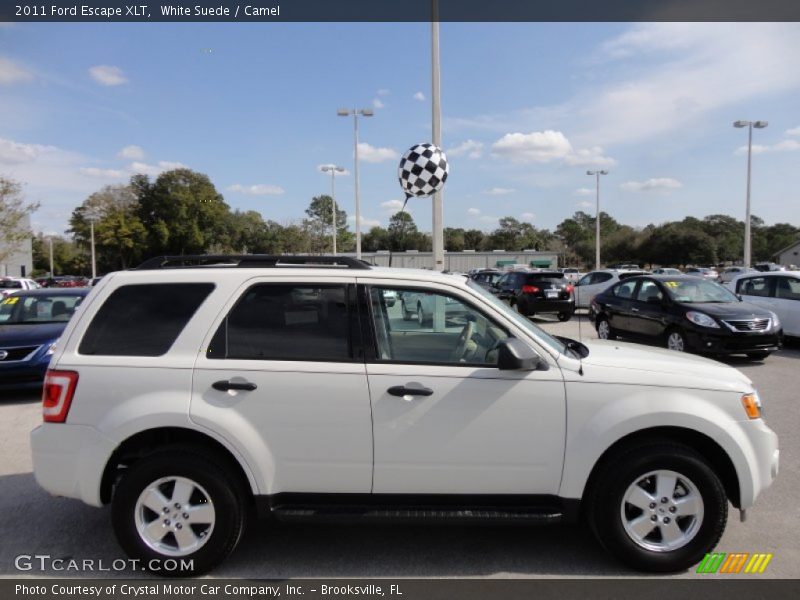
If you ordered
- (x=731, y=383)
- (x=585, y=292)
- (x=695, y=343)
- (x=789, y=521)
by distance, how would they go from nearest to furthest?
(x=731, y=383) → (x=789, y=521) → (x=695, y=343) → (x=585, y=292)

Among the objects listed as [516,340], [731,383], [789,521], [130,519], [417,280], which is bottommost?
[789,521]

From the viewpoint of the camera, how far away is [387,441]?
129 inches

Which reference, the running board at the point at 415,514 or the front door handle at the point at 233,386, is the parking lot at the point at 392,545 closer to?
the running board at the point at 415,514

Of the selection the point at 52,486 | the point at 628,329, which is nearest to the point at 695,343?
the point at 628,329

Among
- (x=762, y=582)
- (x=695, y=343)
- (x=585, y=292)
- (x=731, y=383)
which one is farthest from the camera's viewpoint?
(x=585, y=292)

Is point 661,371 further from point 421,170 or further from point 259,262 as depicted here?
point 421,170

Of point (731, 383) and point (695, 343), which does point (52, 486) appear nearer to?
point (731, 383)

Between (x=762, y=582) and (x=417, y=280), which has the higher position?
(x=417, y=280)

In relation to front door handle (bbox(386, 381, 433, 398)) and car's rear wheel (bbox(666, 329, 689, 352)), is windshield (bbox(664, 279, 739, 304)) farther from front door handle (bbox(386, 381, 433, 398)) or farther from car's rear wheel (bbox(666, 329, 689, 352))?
front door handle (bbox(386, 381, 433, 398))

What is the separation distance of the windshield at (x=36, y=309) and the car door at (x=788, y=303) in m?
13.6

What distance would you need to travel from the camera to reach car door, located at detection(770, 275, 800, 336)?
1172 cm

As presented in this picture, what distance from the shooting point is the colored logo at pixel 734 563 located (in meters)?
3.37

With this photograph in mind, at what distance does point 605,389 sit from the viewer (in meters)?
3.29

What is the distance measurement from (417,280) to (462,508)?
1.38 metres
